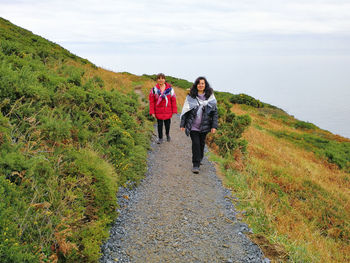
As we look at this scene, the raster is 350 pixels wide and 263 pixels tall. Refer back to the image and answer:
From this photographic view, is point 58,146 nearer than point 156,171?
Yes

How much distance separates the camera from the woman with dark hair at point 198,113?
6785mm

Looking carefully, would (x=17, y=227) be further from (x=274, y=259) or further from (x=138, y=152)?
(x=138, y=152)

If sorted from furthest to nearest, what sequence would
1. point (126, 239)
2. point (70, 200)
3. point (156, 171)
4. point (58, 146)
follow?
point (156, 171)
point (58, 146)
point (126, 239)
point (70, 200)

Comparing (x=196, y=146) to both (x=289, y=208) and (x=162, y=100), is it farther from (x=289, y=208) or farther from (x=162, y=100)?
(x=289, y=208)

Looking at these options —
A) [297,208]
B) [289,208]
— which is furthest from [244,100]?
[289,208]

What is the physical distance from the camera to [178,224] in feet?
15.2

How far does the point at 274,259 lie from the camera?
3908mm

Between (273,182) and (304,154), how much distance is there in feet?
29.7

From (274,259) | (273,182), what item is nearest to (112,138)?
(274,259)

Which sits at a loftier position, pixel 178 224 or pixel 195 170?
pixel 195 170

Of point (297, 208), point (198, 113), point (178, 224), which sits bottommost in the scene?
point (297, 208)

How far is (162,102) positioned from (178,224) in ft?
15.5

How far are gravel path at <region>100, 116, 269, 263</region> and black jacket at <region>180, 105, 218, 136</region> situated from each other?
48.2 inches

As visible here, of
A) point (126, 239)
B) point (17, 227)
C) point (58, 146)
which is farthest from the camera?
point (58, 146)
